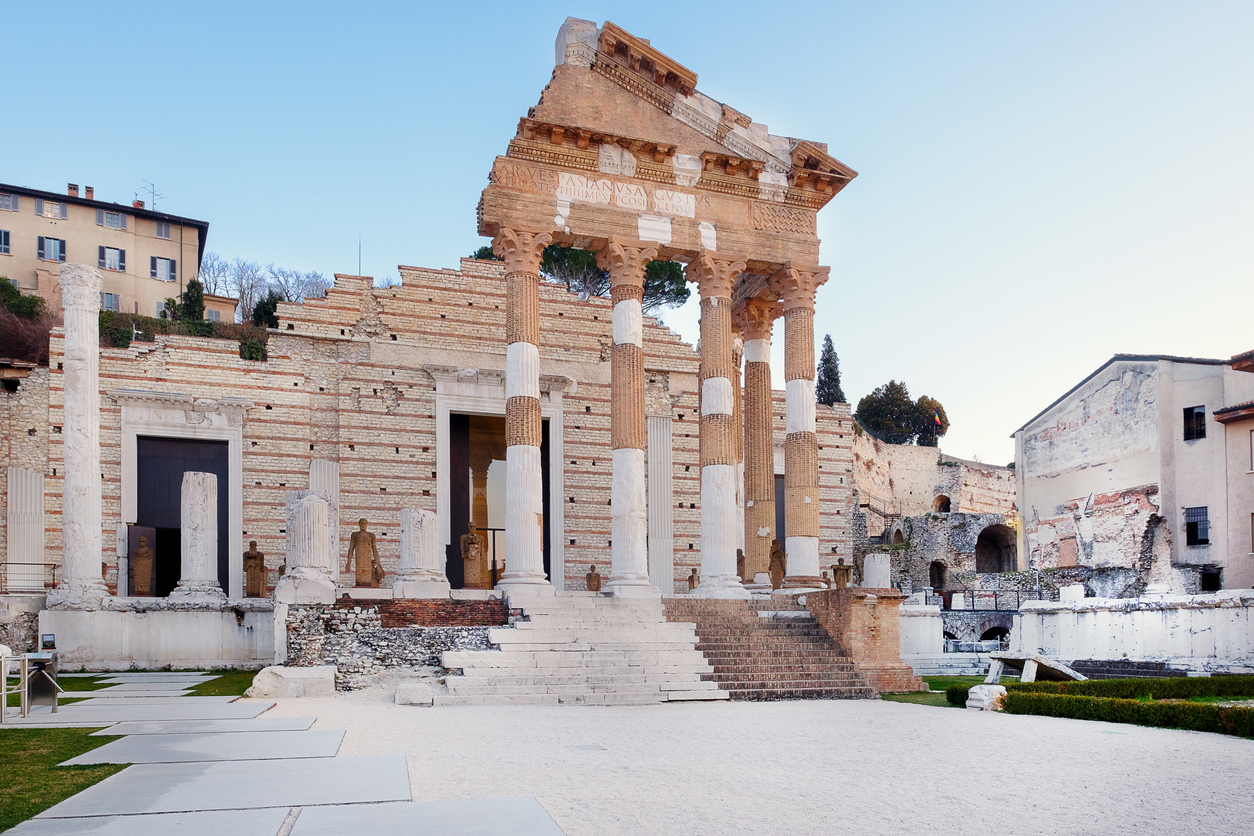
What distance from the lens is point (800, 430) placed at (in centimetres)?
2144

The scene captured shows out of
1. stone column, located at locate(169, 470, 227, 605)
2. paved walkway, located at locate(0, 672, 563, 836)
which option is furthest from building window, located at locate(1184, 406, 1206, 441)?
paved walkway, located at locate(0, 672, 563, 836)

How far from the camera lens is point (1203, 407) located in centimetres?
3422

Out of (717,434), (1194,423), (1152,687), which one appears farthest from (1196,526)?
(1152,687)

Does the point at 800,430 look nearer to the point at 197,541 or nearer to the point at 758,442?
the point at 758,442

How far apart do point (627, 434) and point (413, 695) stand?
24.7ft

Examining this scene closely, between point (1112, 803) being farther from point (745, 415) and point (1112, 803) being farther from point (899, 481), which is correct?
point (899, 481)

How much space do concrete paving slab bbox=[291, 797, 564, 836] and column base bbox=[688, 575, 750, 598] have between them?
526 inches

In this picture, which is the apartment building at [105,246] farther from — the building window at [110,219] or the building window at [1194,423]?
the building window at [1194,423]

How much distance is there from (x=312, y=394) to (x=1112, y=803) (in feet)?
68.8

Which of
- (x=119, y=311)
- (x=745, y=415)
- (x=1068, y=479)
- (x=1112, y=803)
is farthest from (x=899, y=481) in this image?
(x=1112, y=803)

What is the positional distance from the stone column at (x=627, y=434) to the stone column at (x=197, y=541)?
846 cm

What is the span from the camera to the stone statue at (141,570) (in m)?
22.0

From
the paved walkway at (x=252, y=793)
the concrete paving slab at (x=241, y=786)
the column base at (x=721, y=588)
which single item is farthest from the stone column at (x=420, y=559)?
the concrete paving slab at (x=241, y=786)

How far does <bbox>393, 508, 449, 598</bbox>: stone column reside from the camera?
17234 millimetres
